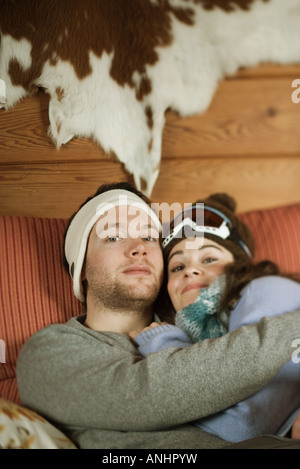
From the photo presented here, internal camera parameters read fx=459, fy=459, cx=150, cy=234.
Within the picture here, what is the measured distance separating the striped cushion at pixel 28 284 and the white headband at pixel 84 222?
0.05 metres

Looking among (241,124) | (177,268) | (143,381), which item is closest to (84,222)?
(177,268)

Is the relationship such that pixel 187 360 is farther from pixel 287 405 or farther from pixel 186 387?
pixel 287 405

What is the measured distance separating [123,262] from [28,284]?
272mm

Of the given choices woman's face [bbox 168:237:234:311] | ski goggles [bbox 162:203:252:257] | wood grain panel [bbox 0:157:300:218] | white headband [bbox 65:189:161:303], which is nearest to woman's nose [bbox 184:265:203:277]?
woman's face [bbox 168:237:234:311]

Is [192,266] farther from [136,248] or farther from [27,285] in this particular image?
[27,285]

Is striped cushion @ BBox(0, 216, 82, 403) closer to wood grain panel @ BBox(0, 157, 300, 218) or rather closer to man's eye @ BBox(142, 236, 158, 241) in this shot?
wood grain panel @ BBox(0, 157, 300, 218)

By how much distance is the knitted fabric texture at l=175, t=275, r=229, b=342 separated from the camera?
3.76 ft

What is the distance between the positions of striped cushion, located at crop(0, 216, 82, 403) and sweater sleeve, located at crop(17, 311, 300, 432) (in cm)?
25

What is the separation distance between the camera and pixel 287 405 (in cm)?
97

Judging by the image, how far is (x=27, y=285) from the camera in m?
1.27

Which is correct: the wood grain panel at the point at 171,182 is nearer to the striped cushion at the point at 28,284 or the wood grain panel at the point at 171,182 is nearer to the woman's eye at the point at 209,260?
the striped cushion at the point at 28,284

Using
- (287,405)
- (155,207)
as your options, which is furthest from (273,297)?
(155,207)

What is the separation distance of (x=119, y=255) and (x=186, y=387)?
458mm

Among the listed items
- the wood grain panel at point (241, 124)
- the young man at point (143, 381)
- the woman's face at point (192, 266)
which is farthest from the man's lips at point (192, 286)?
the wood grain panel at point (241, 124)
